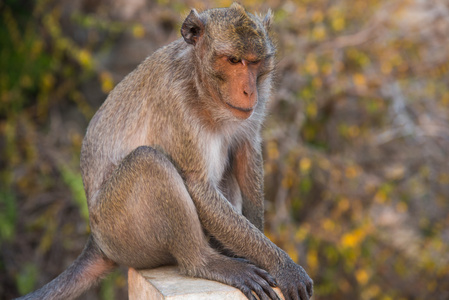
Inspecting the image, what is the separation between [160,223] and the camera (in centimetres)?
362

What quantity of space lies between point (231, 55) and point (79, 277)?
1.94 meters

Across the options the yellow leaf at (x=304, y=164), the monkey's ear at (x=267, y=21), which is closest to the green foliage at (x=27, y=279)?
the yellow leaf at (x=304, y=164)

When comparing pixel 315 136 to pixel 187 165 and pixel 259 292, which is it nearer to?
pixel 187 165

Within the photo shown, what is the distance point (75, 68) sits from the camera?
9.17m

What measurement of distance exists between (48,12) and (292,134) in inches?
176

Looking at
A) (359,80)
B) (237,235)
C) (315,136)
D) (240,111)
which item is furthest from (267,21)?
(315,136)

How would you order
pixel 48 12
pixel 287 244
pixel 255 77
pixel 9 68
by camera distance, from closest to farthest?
pixel 255 77 → pixel 287 244 → pixel 9 68 → pixel 48 12

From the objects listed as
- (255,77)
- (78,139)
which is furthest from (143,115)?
(78,139)

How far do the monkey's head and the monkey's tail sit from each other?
4.79 ft

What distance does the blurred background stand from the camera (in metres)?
7.49

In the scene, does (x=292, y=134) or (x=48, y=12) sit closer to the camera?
(x=292, y=134)

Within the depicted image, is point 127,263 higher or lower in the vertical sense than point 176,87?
lower

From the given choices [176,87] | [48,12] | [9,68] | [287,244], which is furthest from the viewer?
[48,12]

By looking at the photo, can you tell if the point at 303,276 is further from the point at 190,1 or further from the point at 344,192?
the point at 190,1
